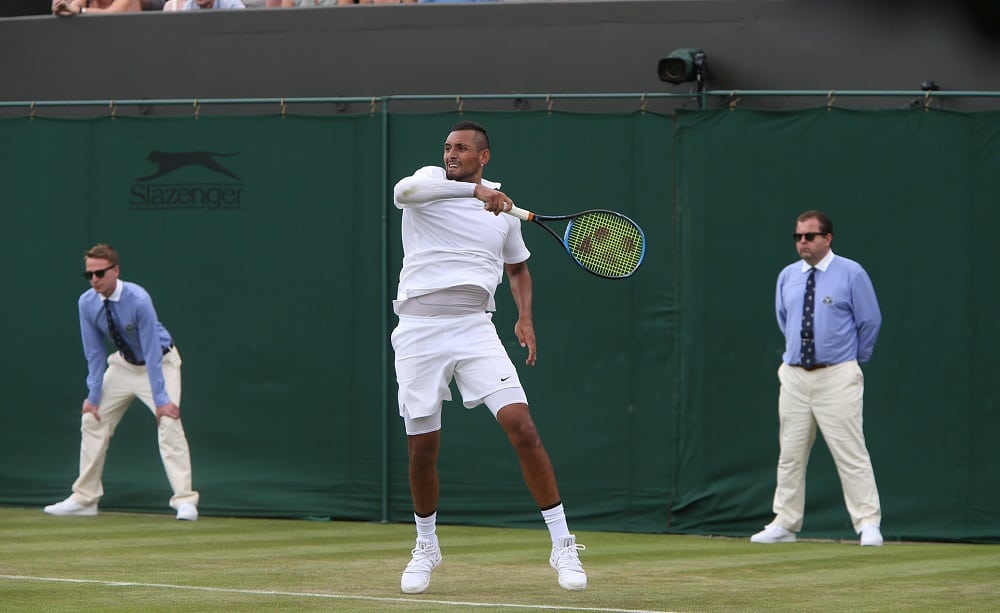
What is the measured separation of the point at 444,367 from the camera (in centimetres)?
793

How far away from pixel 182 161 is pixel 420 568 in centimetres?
636

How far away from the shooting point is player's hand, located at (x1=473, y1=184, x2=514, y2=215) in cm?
739

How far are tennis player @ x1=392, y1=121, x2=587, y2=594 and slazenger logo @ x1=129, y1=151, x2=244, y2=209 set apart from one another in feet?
18.2

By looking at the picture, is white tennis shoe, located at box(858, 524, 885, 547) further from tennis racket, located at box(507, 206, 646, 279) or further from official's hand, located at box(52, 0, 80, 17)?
official's hand, located at box(52, 0, 80, 17)

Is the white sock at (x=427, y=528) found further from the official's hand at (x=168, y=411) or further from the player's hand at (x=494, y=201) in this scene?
the official's hand at (x=168, y=411)

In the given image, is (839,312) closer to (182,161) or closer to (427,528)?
(427,528)

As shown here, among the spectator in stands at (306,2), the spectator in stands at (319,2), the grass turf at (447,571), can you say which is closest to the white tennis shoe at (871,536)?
the grass turf at (447,571)

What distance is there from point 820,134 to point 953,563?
3.37 metres

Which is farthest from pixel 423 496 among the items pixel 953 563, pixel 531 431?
pixel 953 563

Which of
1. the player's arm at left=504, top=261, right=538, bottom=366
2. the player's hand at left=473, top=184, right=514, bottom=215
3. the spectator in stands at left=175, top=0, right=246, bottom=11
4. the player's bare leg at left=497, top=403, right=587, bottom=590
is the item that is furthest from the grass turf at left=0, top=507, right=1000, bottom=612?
the spectator in stands at left=175, top=0, right=246, bottom=11

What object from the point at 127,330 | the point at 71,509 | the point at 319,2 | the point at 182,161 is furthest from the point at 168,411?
the point at 319,2

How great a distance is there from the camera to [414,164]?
12.9 meters

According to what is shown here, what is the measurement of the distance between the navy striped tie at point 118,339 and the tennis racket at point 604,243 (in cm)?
503

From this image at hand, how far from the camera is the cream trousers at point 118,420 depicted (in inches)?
495
